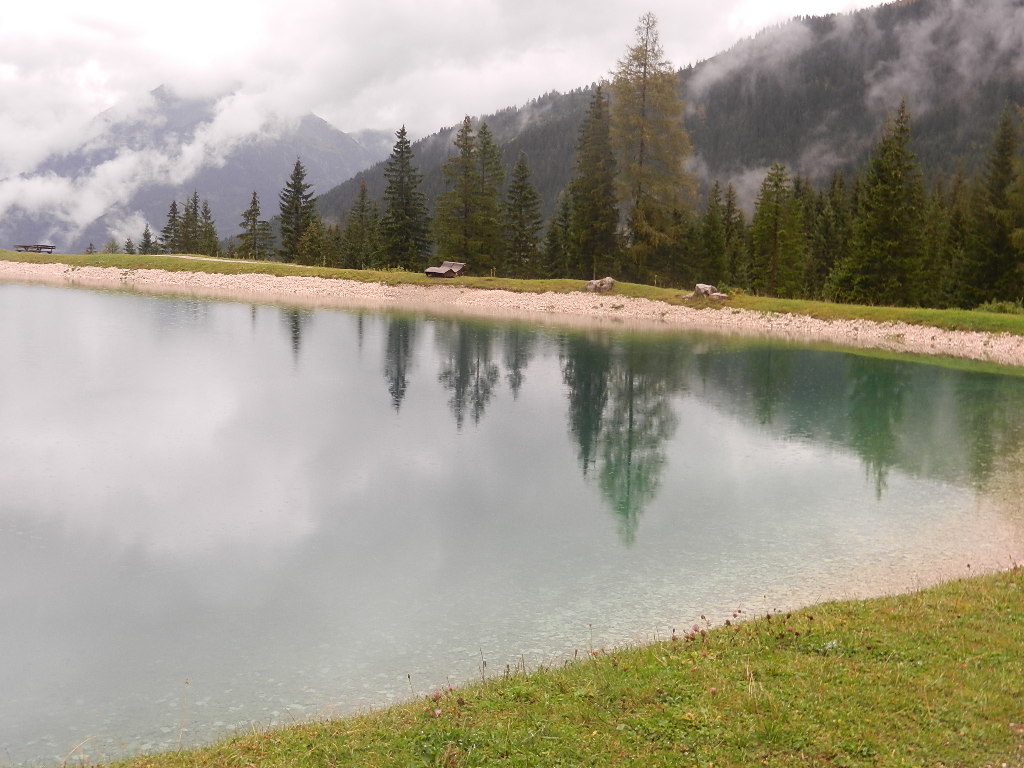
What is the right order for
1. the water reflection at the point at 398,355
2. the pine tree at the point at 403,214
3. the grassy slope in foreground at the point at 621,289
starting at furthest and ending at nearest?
the pine tree at the point at 403,214 → the grassy slope in foreground at the point at 621,289 → the water reflection at the point at 398,355

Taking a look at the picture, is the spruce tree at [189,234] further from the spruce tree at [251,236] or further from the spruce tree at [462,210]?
the spruce tree at [462,210]

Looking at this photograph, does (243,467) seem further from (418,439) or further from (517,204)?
(517,204)

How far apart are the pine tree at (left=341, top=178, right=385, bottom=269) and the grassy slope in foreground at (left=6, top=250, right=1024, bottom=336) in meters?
33.0

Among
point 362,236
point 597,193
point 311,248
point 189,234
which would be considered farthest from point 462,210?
point 189,234

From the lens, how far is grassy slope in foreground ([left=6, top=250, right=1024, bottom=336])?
49625 millimetres

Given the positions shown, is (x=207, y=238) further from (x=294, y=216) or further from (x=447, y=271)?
(x=447, y=271)

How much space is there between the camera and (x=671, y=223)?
72875 millimetres

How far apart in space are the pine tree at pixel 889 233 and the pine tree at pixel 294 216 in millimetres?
72820

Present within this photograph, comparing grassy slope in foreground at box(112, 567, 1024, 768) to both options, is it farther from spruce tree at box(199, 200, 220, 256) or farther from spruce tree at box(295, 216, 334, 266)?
spruce tree at box(199, 200, 220, 256)

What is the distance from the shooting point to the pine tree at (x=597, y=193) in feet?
253

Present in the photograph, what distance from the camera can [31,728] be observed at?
28.5ft

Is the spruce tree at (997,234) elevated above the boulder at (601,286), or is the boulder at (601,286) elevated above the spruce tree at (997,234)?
the spruce tree at (997,234)

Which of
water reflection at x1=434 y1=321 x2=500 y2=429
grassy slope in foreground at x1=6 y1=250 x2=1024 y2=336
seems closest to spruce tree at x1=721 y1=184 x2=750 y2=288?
grassy slope in foreground at x1=6 y1=250 x2=1024 y2=336

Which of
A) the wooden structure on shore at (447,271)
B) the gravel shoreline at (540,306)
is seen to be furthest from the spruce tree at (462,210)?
Answer: the gravel shoreline at (540,306)
